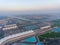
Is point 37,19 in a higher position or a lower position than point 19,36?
higher

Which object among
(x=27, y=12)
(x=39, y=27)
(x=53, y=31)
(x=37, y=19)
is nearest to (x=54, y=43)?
(x=53, y=31)

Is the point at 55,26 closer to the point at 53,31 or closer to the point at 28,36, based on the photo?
the point at 53,31

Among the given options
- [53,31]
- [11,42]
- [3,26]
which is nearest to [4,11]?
[3,26]

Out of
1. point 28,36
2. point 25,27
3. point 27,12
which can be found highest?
point 27,12

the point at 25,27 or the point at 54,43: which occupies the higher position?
the point at 25,27

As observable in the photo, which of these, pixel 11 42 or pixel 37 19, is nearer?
pixel 11 42

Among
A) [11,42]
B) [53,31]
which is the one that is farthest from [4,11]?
[53,31]

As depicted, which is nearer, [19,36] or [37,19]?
[19,36]

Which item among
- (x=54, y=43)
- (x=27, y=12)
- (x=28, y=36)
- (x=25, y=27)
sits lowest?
(x=54, y=43)

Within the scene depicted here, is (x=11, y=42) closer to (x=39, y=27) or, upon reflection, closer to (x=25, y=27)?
(x=25, y=27)
